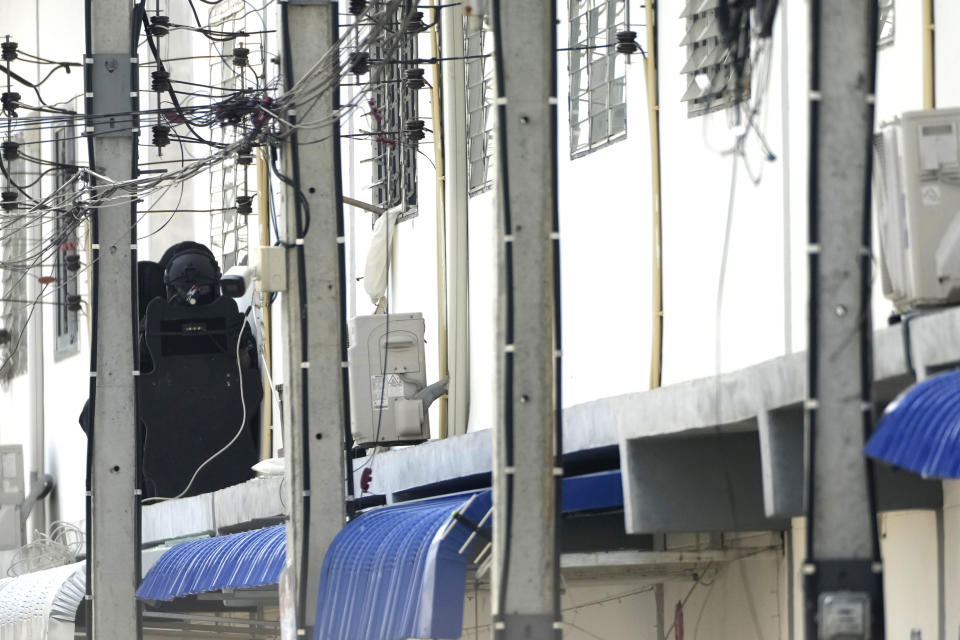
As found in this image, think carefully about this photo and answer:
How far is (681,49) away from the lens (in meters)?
14.3

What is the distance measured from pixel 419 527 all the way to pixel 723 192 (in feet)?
9.05

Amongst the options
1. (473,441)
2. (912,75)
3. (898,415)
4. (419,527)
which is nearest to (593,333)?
(473,441)

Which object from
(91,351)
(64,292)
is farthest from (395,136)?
(64,292)

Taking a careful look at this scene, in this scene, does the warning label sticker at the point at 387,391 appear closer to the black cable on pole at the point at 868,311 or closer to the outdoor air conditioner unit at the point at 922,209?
the outdoor air conditioner unit at the point at 922,209

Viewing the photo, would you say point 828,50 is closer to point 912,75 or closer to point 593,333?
point 912,75

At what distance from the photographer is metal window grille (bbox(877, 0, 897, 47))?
11.6 metres

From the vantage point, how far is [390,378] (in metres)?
17.6

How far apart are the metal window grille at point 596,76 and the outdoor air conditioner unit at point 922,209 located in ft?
17.4

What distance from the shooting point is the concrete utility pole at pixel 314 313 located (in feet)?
43.1

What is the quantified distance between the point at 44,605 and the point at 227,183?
21.5 ft

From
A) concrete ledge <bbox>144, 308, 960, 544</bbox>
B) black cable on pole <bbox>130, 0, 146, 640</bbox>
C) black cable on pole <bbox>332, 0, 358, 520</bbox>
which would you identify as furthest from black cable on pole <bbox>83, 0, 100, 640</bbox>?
concrete ledge <bbox>144, 308, 960, 544</bbox>

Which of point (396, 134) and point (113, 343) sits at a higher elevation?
point (396, 134)

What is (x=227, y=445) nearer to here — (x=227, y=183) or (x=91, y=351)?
(x=227, y=183)

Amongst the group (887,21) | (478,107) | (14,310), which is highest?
(14,310)
